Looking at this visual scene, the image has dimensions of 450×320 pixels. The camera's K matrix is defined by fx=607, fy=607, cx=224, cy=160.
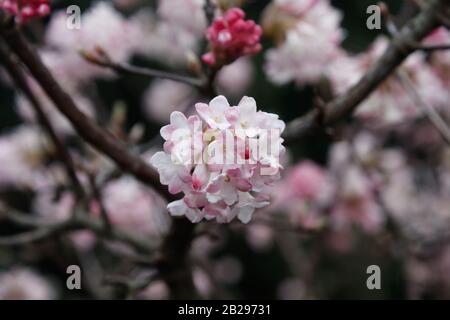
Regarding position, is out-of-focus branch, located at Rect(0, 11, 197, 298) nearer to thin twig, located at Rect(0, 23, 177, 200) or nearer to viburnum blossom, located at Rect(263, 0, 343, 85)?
thin twig, located at Rect(0, 23, 177, 200)

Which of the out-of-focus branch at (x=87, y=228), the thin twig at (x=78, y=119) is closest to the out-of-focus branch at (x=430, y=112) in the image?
the thin twig at (x=78, y=119)

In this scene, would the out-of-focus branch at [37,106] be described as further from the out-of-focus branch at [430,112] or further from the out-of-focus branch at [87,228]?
the out-of-focus branch at [430,112]

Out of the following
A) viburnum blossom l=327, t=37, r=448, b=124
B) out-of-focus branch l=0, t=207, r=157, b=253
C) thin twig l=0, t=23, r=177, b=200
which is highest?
viburnum blossom l=327, t=37, r=448, b=124

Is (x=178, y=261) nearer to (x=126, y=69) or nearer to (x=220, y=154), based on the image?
(x=126, y=69)

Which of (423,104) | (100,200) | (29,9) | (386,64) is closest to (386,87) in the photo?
(423,104)

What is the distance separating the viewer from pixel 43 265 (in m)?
2.89

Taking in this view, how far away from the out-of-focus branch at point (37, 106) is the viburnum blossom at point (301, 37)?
0.48m

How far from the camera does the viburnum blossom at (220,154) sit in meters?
0.72

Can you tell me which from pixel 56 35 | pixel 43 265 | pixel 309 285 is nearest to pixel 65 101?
pixel 56 35

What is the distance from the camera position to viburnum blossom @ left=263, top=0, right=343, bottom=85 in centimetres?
124

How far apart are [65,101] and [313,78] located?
25.1 inches

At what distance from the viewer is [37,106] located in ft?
3.78

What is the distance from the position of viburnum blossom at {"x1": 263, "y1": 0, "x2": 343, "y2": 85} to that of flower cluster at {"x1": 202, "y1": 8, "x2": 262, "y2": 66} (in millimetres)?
305

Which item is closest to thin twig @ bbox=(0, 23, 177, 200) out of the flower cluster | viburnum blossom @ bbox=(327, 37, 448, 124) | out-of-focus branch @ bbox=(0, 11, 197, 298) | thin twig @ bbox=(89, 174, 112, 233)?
out-of-focus branch @ bbox=(0, 11, 197, 298)
